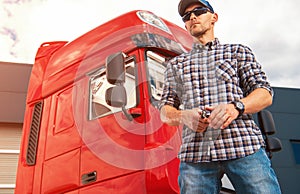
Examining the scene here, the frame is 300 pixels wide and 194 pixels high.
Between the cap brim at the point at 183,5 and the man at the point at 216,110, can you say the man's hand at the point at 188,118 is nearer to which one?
the man at the point at 216,110

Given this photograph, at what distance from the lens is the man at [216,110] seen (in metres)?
1.53

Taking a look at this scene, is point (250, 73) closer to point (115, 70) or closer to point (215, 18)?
point (215, 18)

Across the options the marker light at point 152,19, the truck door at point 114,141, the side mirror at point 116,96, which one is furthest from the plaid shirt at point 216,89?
the marker light at point 152,19

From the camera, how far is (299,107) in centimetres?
1309

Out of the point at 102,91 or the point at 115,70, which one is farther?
the point at 102,91

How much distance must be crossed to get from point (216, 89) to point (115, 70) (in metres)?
1.25

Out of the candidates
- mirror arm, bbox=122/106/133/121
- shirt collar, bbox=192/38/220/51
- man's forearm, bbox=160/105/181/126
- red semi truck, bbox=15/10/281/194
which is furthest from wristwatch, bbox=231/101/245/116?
mirror arm, bbox=122/106/133/121

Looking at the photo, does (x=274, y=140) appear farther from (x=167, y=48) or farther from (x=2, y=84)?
(x=2, y=84)

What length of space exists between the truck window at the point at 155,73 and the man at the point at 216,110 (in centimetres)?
123

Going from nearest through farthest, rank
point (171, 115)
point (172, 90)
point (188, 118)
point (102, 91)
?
point (188, 118) < point (171, 115) < point (172, 90) < point (102, 91)

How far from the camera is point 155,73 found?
3189 millimetres

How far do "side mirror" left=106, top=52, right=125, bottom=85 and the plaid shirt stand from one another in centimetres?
96

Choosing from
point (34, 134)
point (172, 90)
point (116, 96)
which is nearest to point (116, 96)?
point (116, 96)

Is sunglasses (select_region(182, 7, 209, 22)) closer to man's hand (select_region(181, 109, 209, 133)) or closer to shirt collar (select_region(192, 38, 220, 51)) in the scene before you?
shirt collar (select_region(192, 38, 220, 51))
